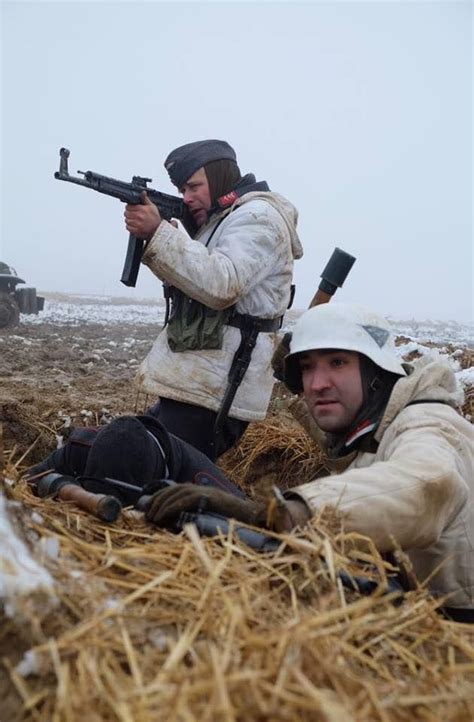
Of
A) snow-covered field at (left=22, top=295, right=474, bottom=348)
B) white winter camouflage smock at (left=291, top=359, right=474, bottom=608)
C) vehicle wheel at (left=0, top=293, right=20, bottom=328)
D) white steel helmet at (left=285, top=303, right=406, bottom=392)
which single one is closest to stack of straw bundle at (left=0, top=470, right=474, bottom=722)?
white winter camouflage smock at (left=291, top=359, right=474, bottom=608)

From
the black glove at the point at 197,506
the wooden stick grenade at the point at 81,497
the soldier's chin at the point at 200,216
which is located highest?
the soldier's chin at the point at 200,216

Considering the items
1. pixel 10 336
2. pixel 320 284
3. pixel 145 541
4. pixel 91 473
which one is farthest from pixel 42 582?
pixel 10 336

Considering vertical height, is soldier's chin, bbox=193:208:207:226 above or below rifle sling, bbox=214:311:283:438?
above

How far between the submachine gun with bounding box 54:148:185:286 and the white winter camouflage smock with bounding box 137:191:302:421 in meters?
0.24

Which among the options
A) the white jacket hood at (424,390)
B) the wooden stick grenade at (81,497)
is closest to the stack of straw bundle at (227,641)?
the wooden stick grenade at (81,497)

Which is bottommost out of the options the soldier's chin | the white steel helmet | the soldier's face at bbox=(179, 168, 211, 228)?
the white steel helmet

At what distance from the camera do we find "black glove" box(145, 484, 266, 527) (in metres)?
1.96

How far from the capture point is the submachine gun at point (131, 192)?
3.67 metres

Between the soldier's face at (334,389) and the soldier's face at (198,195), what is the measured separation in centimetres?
137

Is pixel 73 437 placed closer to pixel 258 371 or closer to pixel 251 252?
pixel 258 371

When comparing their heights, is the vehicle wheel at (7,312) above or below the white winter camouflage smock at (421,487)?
below

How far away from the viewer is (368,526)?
6.21ft

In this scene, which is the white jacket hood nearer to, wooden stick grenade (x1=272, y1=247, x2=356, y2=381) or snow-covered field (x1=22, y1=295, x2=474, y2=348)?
wooden stick grenade (x1=272, y1=247, x2=356, y2=381)

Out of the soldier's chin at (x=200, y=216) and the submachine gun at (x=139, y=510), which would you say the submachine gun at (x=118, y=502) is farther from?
the soldier's chin at (x=200, y=216)
